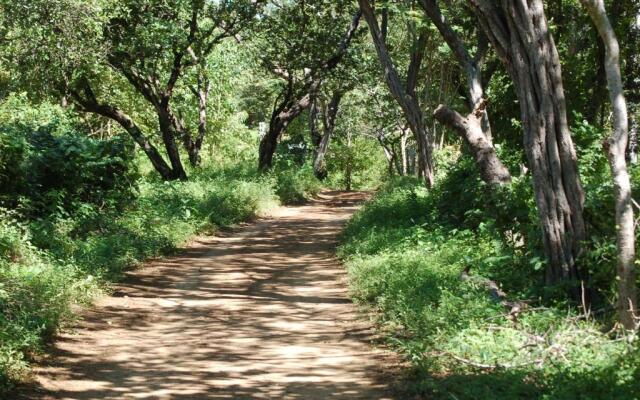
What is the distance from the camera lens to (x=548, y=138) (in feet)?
25.0

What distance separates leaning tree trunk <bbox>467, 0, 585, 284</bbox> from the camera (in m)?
7.53

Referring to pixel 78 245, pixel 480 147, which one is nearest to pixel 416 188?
pixel 480 147

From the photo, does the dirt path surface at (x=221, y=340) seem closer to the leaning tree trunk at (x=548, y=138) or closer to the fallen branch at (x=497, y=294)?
the fallen branch at (x=497, y=294)

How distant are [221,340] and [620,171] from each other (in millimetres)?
4424

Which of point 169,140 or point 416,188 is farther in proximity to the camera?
point 169,140

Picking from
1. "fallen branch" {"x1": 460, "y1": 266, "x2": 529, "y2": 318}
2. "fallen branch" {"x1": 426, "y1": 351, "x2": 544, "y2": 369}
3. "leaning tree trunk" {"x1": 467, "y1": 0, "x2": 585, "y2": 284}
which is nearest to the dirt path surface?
"fallen branch" {"x1": 426, "y1": 351, "x2": 544, "y2": 369}

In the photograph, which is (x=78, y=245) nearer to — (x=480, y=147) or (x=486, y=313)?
(x=480, y=147)

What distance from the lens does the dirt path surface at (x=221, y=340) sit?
21.0 ft

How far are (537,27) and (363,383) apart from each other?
401 cm

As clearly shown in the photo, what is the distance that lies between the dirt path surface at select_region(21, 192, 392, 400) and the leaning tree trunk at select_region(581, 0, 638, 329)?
217cm

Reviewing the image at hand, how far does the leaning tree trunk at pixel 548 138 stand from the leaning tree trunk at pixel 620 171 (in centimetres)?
127

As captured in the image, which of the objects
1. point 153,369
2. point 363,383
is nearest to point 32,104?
point 153,369

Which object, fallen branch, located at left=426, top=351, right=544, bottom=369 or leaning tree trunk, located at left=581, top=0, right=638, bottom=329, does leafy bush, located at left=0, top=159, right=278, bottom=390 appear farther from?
leaning tree trunk, located at left=581, top=0, right=638, bottom=329

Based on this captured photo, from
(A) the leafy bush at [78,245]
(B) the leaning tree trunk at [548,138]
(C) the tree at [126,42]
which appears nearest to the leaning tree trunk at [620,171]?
(B) the leaning tree trunk at [548,138]
